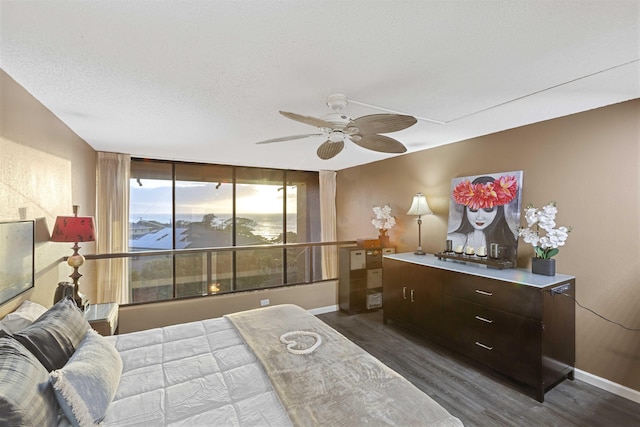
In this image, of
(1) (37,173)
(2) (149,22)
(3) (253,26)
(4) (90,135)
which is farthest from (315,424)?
(4) (90,135)

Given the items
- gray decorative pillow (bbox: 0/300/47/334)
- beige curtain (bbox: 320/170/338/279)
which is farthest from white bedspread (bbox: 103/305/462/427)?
beige curtain (bbox: 320/170/338/279)

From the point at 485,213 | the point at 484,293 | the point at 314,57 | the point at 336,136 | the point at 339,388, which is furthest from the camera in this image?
the point at 485,213

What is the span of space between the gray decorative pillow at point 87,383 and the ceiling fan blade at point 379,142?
199cm

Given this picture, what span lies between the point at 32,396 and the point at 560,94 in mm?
3459

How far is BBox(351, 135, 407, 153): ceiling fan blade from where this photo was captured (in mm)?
2105

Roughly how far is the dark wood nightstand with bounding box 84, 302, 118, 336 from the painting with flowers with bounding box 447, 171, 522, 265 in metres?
3.63

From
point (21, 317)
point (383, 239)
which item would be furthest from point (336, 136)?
point (383, 239)

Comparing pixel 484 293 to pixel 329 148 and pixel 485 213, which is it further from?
pixel 329 148

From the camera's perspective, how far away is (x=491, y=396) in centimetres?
232

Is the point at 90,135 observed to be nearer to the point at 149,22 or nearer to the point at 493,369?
the point at 149,22

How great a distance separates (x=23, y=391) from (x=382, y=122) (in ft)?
6.67

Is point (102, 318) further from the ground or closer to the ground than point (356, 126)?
closer to the ground

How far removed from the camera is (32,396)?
1.02 m

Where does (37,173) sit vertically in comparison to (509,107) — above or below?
below
